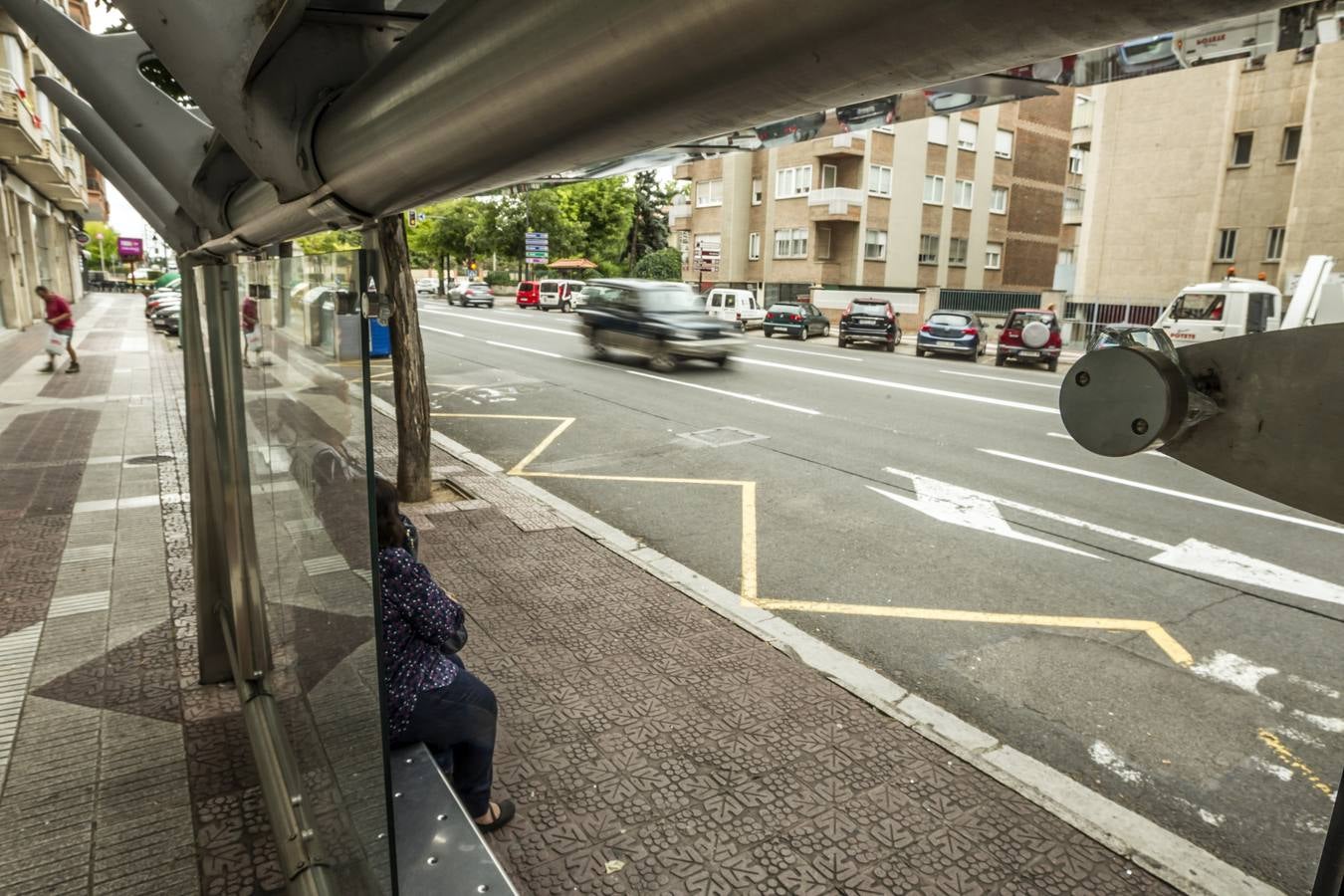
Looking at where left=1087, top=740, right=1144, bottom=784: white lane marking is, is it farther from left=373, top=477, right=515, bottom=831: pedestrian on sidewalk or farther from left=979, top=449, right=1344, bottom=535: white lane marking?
Answer: left=979, top=449, right=1344, bottom=535: white lane marking

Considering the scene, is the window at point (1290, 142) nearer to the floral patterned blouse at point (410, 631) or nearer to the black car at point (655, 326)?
the black car at point (655, 326)

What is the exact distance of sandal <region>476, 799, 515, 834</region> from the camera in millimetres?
3240

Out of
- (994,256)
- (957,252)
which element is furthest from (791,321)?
(994,256)

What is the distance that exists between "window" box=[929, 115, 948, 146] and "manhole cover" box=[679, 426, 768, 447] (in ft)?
106

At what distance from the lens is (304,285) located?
1.96 m

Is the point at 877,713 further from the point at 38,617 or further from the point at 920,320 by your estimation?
the point at 920,320

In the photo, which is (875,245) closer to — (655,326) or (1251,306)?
(1251,306)

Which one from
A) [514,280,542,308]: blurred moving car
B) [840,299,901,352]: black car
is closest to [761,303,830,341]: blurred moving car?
[840,299,901,352]: black car

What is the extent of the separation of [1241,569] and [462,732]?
644 cm

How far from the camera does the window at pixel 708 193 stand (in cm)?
4456

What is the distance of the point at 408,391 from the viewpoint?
7.47 meters

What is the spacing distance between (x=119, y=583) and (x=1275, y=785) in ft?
22.6

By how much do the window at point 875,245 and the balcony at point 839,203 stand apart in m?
1.16

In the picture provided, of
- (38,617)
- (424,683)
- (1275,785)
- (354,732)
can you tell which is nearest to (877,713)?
(1275,785)
